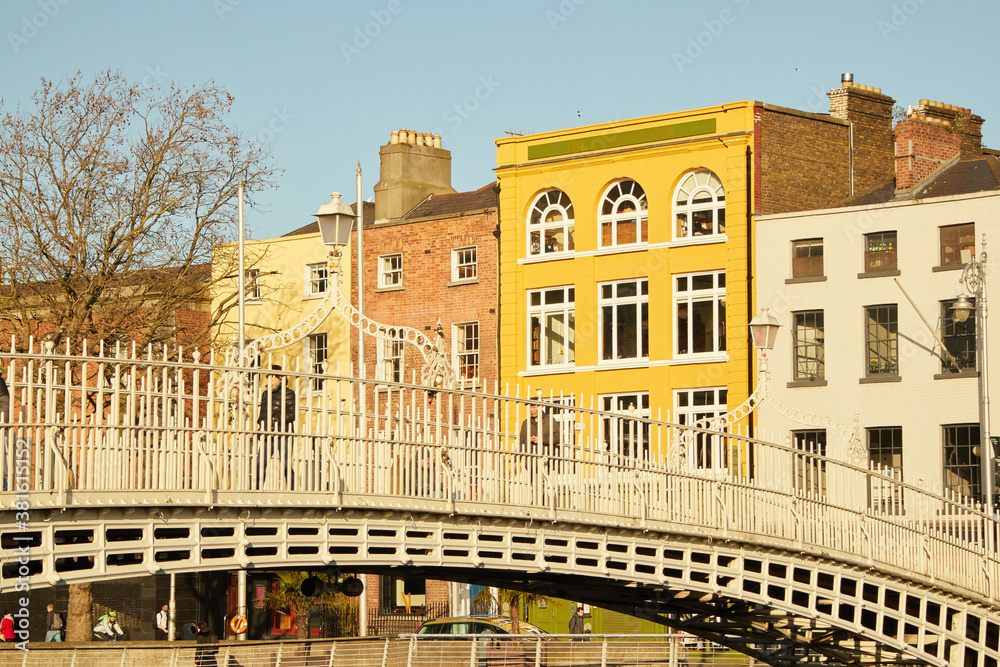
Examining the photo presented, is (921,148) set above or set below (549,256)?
above

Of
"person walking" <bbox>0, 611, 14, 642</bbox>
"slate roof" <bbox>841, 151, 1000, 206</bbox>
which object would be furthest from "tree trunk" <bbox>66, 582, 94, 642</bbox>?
"slate roof" <bbox>841, 151, 1000, 206</bbox>

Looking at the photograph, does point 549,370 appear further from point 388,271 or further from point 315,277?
point 315,277

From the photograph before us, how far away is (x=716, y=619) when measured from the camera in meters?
30.1

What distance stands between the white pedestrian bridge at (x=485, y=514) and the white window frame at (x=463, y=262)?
22.3 meters

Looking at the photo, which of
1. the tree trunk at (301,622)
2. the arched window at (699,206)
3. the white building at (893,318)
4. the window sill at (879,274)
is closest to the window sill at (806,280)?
the white building at (893,318)

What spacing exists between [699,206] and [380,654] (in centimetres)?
2072

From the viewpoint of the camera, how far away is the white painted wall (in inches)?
1592

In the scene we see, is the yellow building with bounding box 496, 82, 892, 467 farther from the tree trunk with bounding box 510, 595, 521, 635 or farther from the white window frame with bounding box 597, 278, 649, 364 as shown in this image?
the tree trunk with bounding box 510, 595, 521, 635

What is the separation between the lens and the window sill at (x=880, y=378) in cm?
4131

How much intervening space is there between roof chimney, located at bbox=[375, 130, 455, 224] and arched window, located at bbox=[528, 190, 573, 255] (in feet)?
20.0

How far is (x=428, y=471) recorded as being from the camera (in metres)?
18.5

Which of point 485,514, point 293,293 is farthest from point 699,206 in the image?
point 485,514

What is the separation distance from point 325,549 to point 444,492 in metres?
2.09

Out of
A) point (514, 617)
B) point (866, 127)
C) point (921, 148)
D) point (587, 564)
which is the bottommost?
point (514, 617)
